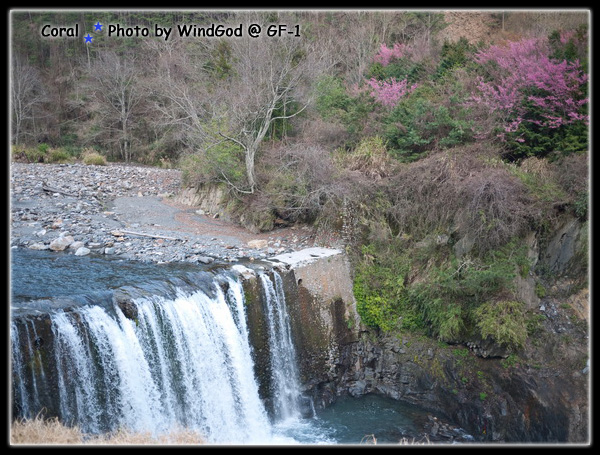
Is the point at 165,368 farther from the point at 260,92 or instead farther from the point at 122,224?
the point at 260,92

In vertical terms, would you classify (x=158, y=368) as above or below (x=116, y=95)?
below

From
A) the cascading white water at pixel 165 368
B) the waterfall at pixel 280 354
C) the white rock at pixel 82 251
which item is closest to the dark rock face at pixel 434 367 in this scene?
the waterfall at pixel 280 354

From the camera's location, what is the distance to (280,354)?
10453 mm

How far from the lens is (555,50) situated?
38.9 feet

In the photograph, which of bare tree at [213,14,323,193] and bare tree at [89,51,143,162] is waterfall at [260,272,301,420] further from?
bare tree at [89,51,143,162]

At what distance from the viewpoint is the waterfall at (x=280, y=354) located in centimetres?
1023

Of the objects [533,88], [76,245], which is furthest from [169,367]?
[533,88]

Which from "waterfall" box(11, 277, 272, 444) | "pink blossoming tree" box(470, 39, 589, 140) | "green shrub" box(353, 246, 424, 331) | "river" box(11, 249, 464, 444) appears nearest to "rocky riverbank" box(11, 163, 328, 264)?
"river" box(11, 249, 464, 444)

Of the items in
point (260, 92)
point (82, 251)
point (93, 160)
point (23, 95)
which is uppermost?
point (23, 95)

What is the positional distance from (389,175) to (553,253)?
435 cm

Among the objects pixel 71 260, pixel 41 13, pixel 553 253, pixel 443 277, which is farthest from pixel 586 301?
pixel 41 13

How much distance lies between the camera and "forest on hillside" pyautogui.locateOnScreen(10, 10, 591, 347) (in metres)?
10.6

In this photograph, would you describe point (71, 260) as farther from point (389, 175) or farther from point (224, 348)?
point (389, 175)

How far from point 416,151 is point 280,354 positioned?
6827mm
